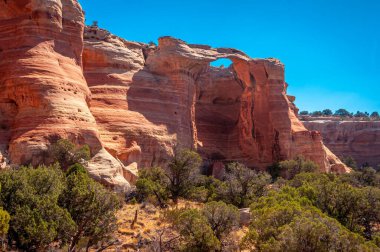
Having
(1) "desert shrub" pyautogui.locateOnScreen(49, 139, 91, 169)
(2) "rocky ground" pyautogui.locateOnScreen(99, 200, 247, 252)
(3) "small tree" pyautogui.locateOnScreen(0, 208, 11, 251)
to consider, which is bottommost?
(2) "rocky ground" pyautogui.locateOnScreen(99, 200, 247, 252)

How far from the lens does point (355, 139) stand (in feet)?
305

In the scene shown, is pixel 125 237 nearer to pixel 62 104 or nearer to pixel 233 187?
pixel 233 187

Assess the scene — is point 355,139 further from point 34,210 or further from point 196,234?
point 34,210

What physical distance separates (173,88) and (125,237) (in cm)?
3031

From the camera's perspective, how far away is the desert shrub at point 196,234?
20359mm

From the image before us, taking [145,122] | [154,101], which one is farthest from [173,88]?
[145,122]

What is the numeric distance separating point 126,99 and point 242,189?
18.9 meters

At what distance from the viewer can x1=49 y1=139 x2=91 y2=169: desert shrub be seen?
102 feet

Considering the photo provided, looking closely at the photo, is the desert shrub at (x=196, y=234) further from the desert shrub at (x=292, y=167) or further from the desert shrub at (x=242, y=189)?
the desert shrub at (x=292, y=167)

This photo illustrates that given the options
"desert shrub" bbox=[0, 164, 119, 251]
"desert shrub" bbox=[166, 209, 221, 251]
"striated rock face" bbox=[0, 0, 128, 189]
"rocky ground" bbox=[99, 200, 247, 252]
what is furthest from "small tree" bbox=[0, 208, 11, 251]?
"striated rock face" bbox=[0, 0, 128, 189]

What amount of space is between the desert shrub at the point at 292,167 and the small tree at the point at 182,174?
21.7 metres

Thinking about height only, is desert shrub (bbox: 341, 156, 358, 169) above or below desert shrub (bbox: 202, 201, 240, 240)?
above

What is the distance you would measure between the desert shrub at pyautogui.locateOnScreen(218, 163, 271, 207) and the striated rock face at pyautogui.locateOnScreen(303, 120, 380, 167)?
61.5 m

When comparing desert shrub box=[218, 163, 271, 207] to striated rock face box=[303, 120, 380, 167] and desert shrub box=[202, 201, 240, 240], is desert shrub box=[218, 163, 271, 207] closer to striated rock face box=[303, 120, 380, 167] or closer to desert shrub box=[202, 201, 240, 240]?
desert shrub box=[202, 201, 240, 240]
